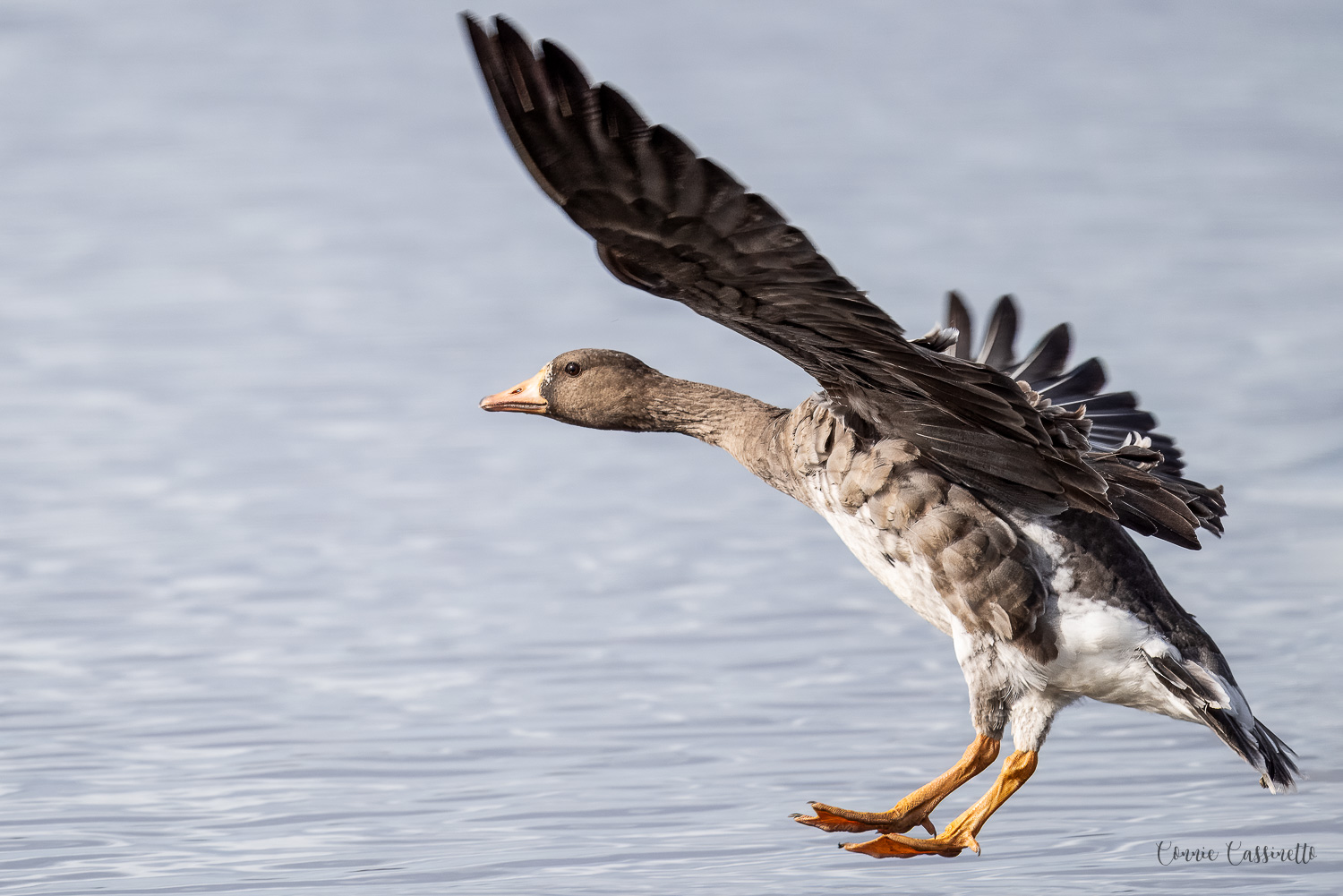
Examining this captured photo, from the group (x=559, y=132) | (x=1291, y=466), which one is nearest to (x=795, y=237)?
(x=559, y=132)

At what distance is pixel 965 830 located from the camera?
7.59m

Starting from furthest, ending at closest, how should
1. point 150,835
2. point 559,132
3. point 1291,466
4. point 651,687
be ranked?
point 1291,466 < point 651,687 < point 150,835 < point 559,132

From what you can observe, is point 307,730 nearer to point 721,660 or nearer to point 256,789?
point 256,789

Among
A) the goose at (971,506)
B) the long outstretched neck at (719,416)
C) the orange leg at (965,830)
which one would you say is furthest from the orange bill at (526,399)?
the orange leg at (965,830)

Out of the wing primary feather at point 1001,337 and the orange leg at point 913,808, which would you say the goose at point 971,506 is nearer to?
the orange leg at point 913,808

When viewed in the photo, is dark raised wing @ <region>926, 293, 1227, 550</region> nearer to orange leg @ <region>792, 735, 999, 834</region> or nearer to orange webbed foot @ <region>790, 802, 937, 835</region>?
orange leg @ <region>792, 735, 999, 834</region>

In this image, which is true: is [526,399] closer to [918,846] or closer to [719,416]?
[719,416]

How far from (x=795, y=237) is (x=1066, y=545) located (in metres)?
2.38

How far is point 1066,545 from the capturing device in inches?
296

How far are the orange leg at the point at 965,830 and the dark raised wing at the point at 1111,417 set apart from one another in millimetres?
1072

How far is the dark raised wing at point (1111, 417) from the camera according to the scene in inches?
307

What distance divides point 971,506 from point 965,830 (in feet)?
4.19

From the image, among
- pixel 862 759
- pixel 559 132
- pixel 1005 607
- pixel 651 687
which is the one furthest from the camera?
pixel 651 687

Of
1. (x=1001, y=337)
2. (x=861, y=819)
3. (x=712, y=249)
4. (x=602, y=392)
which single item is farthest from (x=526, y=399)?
(x=712, y=249)
